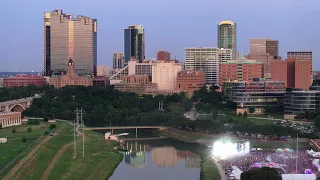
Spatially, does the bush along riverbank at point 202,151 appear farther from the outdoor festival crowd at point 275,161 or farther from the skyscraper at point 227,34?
the skyscraper at point 227,34

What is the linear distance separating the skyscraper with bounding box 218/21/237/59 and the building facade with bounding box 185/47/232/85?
23.2 metres

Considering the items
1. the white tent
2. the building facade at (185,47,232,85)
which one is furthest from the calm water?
the building facade at (185,47,232,85)

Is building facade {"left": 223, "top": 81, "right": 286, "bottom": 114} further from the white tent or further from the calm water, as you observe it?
the white tent

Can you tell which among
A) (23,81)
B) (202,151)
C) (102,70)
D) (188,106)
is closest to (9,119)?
(202,151)

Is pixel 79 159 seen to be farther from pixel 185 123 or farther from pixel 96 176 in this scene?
pixel 185 123

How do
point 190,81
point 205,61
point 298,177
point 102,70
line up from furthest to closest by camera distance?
1. point 102,70
2. point 205,61
3. point 190,81
4. point 298,177

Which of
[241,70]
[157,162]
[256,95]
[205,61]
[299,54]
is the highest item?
[299,54]

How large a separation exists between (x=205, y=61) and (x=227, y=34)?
86.5ft

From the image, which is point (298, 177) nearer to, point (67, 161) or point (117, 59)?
point (67, 161)

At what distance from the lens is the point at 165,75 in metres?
94.4

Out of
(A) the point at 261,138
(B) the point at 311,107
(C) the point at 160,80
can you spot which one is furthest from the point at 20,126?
(C) the point at 160,80

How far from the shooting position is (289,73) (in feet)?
277

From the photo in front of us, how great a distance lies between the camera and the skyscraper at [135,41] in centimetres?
13662

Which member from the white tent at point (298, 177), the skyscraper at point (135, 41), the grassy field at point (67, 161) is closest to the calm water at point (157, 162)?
the grassy field at point (67, 161)
